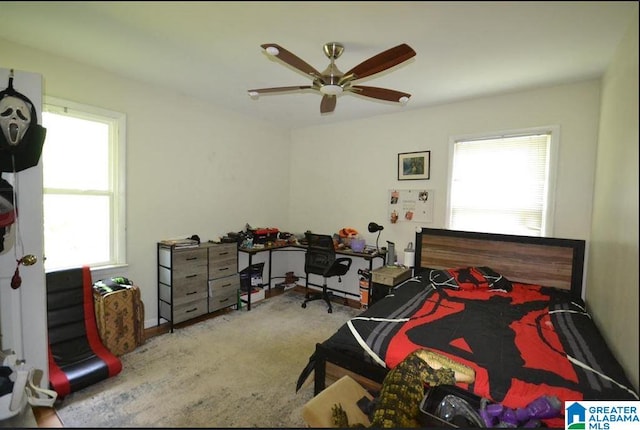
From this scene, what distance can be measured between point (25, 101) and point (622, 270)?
2.26 m

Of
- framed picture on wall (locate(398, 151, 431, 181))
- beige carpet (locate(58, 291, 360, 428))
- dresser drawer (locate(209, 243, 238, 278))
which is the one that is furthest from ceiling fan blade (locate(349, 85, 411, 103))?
dresser drawer (locate(209, 243, 238, 278))

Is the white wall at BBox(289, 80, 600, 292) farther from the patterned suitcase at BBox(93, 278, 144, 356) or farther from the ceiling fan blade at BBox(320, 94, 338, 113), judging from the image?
the patterned suitcase at BBox(93, 278, 144, 356)

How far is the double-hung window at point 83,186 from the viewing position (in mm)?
2375

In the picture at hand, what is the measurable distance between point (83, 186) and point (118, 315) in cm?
120

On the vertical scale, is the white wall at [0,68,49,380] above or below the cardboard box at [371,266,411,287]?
above

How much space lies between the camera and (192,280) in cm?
304

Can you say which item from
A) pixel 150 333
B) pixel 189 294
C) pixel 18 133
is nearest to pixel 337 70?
pixel 18 133

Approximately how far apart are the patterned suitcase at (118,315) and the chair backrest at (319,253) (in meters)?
1.98

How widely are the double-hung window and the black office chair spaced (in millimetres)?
2103

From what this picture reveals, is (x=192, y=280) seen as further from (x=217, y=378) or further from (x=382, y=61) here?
(x=382, y=61)

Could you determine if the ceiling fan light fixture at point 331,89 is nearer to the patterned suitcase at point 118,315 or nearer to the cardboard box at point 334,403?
the cardboard box at point 334,403

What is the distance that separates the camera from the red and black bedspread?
4.17 feet

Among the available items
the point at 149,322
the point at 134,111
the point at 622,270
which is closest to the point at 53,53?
the point at 134,111

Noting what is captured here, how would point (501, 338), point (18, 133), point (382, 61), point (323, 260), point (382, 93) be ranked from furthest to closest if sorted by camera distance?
point (323, 260) → point (382, 93) → point (501, 338) → point (382, 61) → point (18, 133)
